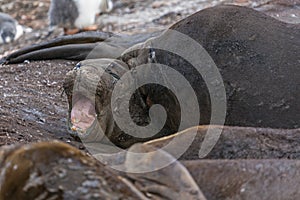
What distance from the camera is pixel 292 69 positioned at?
2803mm

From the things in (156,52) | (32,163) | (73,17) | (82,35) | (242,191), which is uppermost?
(32,163)

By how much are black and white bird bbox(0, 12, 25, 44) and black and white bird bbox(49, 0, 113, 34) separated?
38cm

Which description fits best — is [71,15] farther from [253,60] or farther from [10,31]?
[253,60]

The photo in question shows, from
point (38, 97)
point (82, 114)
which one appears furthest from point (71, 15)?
point (82, 114)

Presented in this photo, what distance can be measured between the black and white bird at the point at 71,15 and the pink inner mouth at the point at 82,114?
5483 millimetres

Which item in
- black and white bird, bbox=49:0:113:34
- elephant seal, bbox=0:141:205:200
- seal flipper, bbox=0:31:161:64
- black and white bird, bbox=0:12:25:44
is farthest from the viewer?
black and white bird, bbox=49:0:113:34

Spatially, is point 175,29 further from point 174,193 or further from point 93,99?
point 174,193

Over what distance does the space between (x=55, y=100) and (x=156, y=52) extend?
65cm

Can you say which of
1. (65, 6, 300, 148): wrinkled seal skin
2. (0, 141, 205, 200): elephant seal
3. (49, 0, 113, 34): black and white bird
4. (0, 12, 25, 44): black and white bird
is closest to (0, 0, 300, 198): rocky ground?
(65, 6, 300, 148): wrinkled seal skin

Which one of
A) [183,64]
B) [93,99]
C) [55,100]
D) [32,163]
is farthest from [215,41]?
[32,163]

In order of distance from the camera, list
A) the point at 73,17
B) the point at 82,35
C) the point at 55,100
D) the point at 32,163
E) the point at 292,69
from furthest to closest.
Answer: the point at 73,17, the point at 82,35, the point at 55,100, the point at 292,69, the point at 32,163

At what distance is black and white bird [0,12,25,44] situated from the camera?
843cm

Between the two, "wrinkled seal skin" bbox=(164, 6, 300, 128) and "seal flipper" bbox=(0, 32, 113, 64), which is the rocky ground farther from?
"wrinkled seal skin" bbox=(164, 6, 300, 128)

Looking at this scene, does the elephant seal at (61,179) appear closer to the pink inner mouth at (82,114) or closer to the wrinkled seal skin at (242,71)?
the wrinkled seal skin at (242,71)
